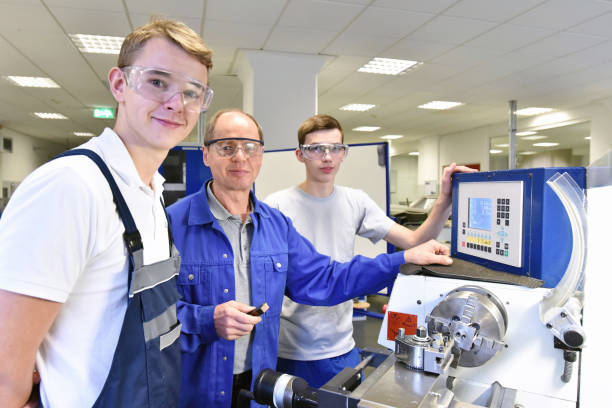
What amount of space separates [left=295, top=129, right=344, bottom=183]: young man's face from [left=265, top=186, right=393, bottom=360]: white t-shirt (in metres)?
0.09

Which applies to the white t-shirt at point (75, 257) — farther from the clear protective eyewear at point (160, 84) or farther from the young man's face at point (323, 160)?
the young man's face at point (323, 160)

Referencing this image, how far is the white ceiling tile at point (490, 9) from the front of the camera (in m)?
3.51

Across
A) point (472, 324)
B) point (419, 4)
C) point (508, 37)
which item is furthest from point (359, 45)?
point (472, 324)

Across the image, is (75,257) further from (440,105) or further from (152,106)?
(440,105)

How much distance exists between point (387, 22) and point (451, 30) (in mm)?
715

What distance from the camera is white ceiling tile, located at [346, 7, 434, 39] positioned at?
12.2 ft

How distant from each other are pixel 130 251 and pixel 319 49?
439 centimetres

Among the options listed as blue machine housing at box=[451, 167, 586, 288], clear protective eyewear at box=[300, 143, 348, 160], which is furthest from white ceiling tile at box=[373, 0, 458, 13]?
blue machine housing at box=[451, 167, 586, 288]

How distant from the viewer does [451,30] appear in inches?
163

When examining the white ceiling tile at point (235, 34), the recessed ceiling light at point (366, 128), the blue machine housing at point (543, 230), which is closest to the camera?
the blue machine housing at point (543, 230)

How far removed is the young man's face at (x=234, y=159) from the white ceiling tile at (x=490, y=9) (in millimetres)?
2894

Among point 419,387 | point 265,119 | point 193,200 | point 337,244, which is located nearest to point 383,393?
point 419,387

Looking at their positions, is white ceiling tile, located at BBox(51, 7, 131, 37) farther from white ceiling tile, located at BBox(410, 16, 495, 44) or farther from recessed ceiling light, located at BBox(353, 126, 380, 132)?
recessed ceiling light, located at BBox(353, 126, 380, 132)

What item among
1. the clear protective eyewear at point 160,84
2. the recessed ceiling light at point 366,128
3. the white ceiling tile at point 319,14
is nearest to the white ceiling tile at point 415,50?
the white ceiling tile at point 319,14
